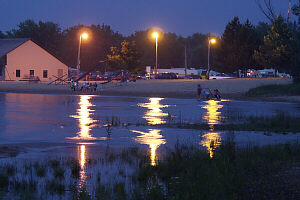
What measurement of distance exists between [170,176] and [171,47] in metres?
124

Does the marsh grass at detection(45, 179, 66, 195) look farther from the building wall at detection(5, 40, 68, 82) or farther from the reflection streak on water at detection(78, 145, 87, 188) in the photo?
the building wall at detection(5, 40, 68, 82)

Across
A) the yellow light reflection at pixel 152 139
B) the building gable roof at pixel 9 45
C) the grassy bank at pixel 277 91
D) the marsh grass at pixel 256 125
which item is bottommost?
the yellow light reflection at pixel 152 139

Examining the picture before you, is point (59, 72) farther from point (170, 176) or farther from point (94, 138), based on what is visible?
point (170, 176)

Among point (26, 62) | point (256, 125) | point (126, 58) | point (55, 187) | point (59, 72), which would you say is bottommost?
point (55, 187)

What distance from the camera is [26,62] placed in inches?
3071

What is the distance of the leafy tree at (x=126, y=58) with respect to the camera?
7419cm

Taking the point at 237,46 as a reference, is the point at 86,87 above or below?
below

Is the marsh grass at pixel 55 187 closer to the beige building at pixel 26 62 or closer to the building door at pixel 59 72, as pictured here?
the beige building at pixel 26 62

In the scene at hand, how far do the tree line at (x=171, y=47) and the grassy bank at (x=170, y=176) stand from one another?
13.3ft

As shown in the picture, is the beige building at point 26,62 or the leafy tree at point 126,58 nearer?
the leafy tree at point 126,58

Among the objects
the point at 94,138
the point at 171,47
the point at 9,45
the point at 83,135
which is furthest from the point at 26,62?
the point at 94,138

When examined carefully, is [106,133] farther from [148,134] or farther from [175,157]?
[175,157]

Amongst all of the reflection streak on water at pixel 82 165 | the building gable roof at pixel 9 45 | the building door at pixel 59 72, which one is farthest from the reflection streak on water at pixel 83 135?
the building door at pixel 59 72

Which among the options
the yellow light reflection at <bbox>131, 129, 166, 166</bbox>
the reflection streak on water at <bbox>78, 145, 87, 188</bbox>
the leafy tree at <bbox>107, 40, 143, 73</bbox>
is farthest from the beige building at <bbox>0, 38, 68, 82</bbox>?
the reflection streak on water at <bbox>78, 145, 87, 188</bbox>
